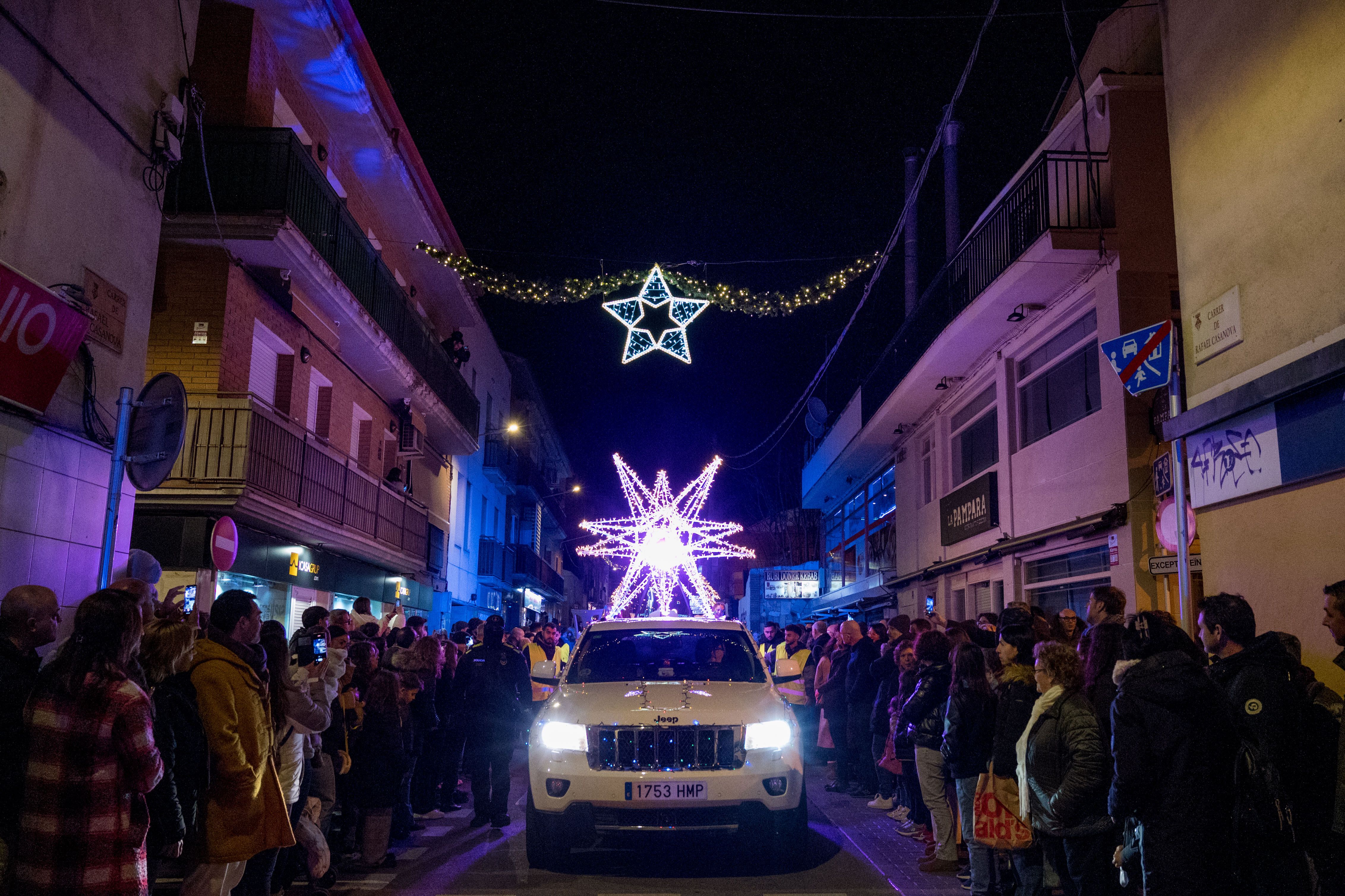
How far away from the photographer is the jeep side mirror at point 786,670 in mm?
9133

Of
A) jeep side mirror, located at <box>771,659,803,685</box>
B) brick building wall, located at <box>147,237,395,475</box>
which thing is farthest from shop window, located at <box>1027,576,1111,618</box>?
brick building wall, located at <box>147,237,395,475</box>

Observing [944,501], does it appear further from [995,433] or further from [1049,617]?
[1049,617]

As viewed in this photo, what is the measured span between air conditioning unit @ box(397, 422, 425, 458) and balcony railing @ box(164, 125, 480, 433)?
4.70 m

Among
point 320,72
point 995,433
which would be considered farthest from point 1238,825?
point 320,72

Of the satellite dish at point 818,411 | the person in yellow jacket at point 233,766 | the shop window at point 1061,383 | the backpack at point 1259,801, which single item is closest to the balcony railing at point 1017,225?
the shop window at point 1061,383

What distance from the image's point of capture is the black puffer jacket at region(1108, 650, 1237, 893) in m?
4.58

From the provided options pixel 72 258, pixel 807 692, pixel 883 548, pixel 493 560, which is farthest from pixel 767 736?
pixel 493 560

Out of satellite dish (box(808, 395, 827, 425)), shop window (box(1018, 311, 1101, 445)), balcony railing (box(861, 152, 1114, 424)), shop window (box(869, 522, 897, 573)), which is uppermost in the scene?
satellite dish (box(808, 395, 827, 425))

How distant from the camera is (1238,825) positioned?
4602 millimetres

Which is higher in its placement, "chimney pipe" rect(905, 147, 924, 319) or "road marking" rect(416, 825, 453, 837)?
"chimney pipe" rect(905, 147, 924, 319)

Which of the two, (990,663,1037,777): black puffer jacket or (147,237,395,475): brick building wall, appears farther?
(147,237,395,475): brick building wall

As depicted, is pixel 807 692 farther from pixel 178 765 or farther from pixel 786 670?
pixel 178 765

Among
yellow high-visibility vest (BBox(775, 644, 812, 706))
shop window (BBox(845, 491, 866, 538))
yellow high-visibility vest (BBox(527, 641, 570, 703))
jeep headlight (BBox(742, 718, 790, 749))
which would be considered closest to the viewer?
jeep headlight (BBox(742, 718, 790, 749))

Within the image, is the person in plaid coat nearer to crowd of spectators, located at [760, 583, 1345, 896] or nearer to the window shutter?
crowd of spectators, located at [760, 583, 1345, 896]
